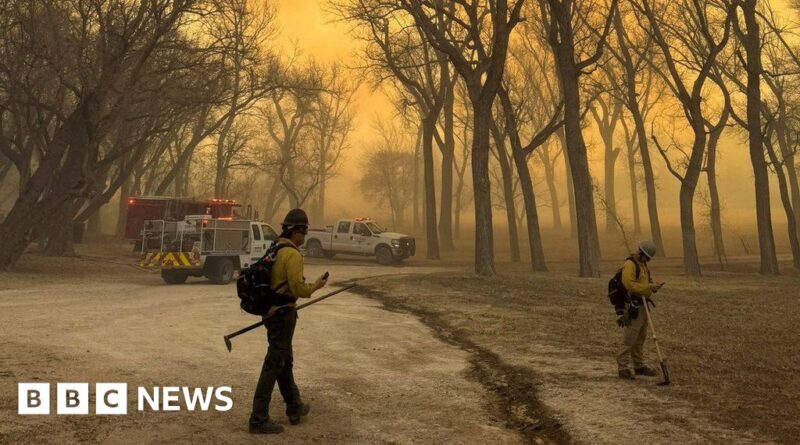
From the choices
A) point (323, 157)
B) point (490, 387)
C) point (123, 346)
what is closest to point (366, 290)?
point (123, 346)

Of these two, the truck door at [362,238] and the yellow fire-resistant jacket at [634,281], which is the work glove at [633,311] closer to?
the yellow fire-resistant jacket at [634,281]

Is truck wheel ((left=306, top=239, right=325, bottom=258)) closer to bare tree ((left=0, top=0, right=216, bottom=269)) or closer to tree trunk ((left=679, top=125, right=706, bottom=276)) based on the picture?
bare tree ((left=0, top=0, right=216, bottom=269))

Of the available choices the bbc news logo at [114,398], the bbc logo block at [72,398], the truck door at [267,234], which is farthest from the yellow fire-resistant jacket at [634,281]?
the truck door at [267,234]

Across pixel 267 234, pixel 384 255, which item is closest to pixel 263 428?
pixel 267 234

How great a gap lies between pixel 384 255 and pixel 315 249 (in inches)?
155

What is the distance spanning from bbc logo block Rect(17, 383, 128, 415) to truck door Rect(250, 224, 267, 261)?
1577cm

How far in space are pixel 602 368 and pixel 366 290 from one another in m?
11.0

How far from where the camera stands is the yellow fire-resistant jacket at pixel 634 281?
355 inches

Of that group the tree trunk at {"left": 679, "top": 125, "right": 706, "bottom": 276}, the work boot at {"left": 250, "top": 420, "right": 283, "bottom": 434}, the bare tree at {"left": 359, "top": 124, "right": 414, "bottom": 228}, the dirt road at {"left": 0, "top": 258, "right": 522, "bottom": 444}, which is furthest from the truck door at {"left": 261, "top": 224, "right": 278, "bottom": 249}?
the bare tree at {"left": 359, "top": 124, "right": 414, "bottom": 228}

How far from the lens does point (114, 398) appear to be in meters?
7.59

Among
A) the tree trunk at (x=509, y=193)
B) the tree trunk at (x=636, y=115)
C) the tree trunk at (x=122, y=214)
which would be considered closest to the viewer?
the tree trunk at (x=636, y=115)

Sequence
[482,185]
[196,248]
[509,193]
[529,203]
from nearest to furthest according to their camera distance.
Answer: [196,248] < [482,185] < [529,203] < [509,193]

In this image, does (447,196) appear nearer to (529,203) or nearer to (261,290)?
(529,203)

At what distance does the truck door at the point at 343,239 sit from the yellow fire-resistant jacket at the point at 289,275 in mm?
29725
